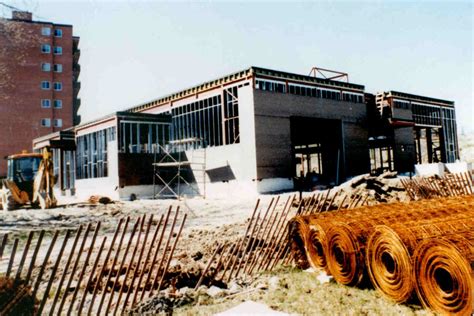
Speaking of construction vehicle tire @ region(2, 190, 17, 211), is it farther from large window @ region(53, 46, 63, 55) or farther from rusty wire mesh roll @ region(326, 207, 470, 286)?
large window @ region(53, 46, 63, 55)

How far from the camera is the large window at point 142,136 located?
2771 cm

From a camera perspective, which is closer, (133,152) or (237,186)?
(237,186)

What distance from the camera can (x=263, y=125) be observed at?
25219mm

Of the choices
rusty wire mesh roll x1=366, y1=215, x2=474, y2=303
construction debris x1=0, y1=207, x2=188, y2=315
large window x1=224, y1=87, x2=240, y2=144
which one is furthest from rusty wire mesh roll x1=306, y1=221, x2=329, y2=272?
large window x1=224, y1=87, x2=240, y2=144

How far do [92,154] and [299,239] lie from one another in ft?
89.0

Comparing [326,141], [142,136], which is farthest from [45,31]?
[326,141]

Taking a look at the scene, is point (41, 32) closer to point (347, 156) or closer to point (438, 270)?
point (347, 156)

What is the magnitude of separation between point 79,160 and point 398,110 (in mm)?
30650

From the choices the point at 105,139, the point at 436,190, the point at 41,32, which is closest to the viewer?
the point at 436,190

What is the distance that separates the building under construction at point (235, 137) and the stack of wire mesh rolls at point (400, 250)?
51.8ft

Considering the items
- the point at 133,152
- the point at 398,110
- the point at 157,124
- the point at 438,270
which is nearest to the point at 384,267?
the point at 438,270

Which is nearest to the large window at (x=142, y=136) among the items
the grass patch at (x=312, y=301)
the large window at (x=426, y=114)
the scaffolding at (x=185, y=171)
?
the scaffolding at (x=185, y=171)

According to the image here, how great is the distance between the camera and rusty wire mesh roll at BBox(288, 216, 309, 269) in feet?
26.6

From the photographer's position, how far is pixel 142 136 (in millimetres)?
28938
